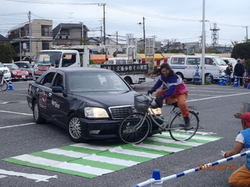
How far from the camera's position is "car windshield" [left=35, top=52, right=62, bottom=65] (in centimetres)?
2239

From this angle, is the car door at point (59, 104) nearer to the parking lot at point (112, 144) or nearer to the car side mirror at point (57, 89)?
the car side mirror at point (57, 89)

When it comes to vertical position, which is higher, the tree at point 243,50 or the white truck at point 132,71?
the tree at point 243,50

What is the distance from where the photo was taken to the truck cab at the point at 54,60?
72.5 ft

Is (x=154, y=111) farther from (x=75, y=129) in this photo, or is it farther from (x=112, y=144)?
(x=75, y=129)

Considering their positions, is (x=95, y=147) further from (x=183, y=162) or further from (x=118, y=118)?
(x=183, y=162)

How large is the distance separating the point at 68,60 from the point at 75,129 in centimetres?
1502

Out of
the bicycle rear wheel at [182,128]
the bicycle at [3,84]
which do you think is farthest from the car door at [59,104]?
the bicycle at [3,84]

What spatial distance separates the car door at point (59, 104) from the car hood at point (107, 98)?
0.39 m

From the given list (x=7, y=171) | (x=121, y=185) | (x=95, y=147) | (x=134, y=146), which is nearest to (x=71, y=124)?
(x=95, y=147)

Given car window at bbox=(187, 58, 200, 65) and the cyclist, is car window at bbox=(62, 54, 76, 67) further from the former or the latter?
the cyclist

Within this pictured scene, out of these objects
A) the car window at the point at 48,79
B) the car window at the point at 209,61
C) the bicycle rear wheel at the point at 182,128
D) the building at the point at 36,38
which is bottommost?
the bicycle rear wheel at the point at 182,128

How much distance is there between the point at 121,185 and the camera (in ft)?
18.9

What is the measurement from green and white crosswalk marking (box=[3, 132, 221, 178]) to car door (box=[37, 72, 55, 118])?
2017mm

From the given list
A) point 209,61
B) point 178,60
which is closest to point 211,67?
point 209,61
